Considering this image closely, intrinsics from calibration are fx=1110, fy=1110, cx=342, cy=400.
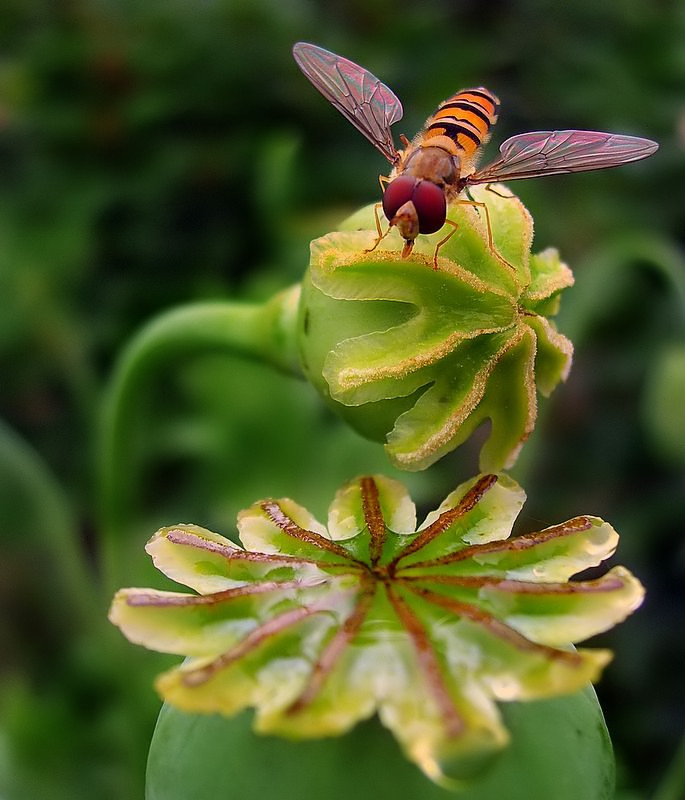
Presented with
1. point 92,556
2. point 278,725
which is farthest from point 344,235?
point 92,556

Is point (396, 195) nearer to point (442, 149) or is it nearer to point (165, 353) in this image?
point (442, 149)

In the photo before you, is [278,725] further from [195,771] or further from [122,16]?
[122,16]

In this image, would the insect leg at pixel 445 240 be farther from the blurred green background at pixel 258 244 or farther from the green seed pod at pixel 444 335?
the blurred green background at pixel 258 244

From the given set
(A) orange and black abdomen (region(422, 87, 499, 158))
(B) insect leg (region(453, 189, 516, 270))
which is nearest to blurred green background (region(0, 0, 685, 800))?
(A) orange and black abdomen (region(422, 87, 499, 158))

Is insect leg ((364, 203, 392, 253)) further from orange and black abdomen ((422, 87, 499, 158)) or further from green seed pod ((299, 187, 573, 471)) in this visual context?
orange and black abdomen ((422, 87, 499, 158))

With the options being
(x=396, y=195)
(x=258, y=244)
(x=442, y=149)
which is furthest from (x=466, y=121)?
(x=258, y=244)

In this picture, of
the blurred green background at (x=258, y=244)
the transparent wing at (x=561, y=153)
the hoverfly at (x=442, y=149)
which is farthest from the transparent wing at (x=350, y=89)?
the blurred green background at (x=258, y=244)
